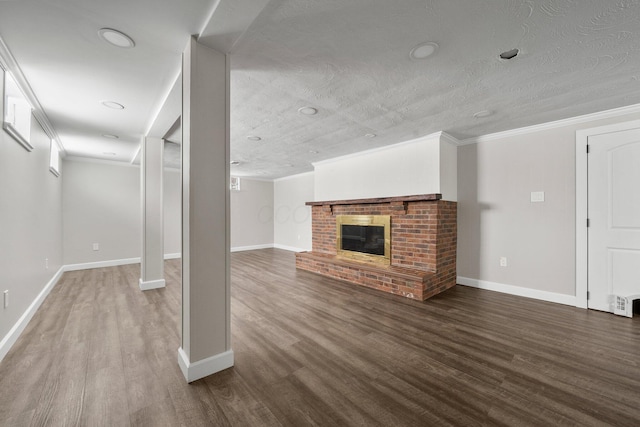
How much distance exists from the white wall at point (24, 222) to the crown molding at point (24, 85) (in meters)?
0.10

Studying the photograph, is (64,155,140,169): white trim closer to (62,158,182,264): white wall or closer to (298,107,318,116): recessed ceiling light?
(62,158,182,264): white wall

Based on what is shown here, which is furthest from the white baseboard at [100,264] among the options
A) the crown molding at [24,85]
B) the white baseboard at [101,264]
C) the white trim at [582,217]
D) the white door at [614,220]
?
the white door at [614,220]

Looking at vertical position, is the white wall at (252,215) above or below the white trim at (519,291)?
above

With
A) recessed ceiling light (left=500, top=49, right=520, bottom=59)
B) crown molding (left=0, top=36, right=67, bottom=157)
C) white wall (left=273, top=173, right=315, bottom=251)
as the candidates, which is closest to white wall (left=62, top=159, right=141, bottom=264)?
crown molding (left=0, top=36, right=67, bottom=157)

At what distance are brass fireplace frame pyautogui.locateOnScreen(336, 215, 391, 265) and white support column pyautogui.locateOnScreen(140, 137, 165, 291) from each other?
9.59ft

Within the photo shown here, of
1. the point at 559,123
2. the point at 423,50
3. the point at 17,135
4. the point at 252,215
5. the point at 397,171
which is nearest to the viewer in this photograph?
the point at 423,50

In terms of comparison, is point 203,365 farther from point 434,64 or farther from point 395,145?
point 395,145

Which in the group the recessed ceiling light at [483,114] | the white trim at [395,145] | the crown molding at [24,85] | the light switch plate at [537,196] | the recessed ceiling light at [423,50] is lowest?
the light switch plate at [537,196]

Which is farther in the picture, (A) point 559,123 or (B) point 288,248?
(B) point 288,248

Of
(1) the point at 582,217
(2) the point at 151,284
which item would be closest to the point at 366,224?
(1) the point at 582,217

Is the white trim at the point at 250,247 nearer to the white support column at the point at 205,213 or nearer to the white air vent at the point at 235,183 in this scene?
the white air vent at the point at 235,183

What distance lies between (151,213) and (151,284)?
1.05 m

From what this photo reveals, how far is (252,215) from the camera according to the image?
7812 millimetres

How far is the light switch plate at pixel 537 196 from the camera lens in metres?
3.21
